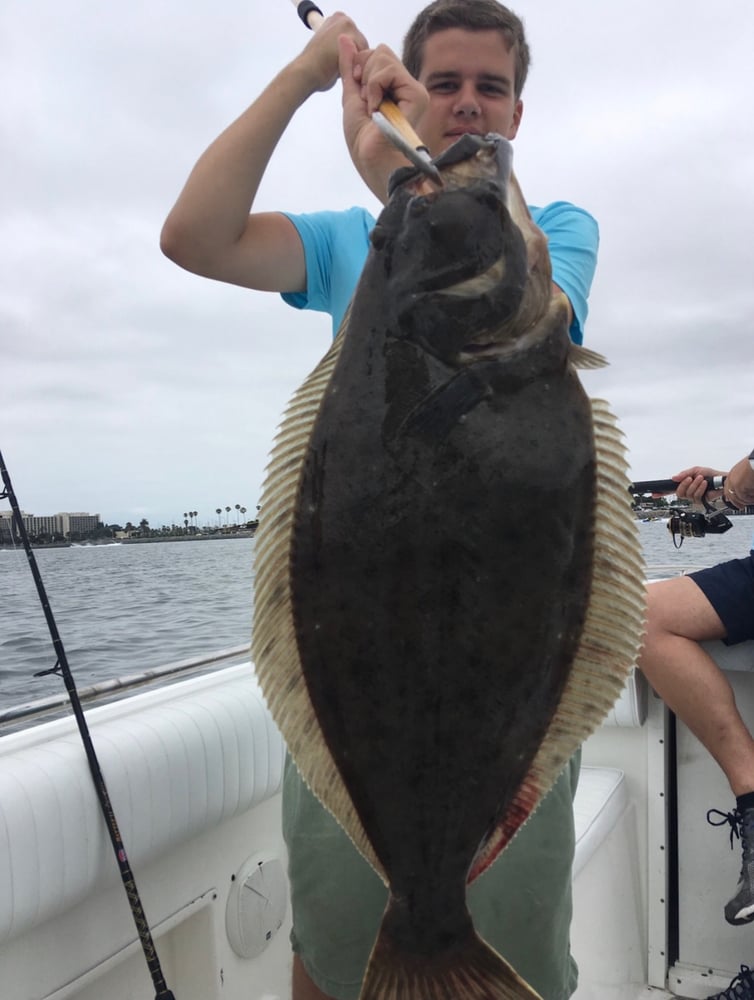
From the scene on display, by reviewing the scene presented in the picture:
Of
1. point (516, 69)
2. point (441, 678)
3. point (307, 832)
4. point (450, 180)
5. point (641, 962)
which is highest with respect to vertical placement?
point (516, 69)

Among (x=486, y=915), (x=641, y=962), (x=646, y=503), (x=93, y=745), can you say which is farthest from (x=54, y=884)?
(x=646, y=503)

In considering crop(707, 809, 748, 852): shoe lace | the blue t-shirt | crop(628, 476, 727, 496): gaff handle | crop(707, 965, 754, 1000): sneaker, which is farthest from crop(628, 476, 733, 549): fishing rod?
the blue t-shirt

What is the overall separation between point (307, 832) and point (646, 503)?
357 centimetres

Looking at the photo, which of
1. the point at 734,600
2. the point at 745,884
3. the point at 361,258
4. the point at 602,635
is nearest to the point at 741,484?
the point at 734,600

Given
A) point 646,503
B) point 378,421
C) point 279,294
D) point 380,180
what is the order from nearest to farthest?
point 378,421 → point 380,180 → point 279,294 → point 646,503

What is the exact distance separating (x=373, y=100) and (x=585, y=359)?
593 millimetres

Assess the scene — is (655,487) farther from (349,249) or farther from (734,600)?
(349,249)

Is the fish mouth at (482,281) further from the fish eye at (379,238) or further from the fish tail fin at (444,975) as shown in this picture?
the fish tail fin at (444,975)

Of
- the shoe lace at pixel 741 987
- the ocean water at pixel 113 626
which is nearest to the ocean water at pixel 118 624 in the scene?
the ocean water at pixel 113 626

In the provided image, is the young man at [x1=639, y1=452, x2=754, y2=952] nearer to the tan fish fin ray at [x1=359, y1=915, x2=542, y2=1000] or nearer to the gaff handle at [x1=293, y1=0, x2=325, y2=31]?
the tan fish fin ray at [x1=359, y1=915, x2=542, y2=1000]

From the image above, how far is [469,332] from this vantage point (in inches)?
52.8

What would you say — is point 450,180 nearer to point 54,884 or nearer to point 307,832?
point 307,832

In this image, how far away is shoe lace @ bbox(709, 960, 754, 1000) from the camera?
344 centimetres

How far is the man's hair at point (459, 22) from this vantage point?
1.88 m
